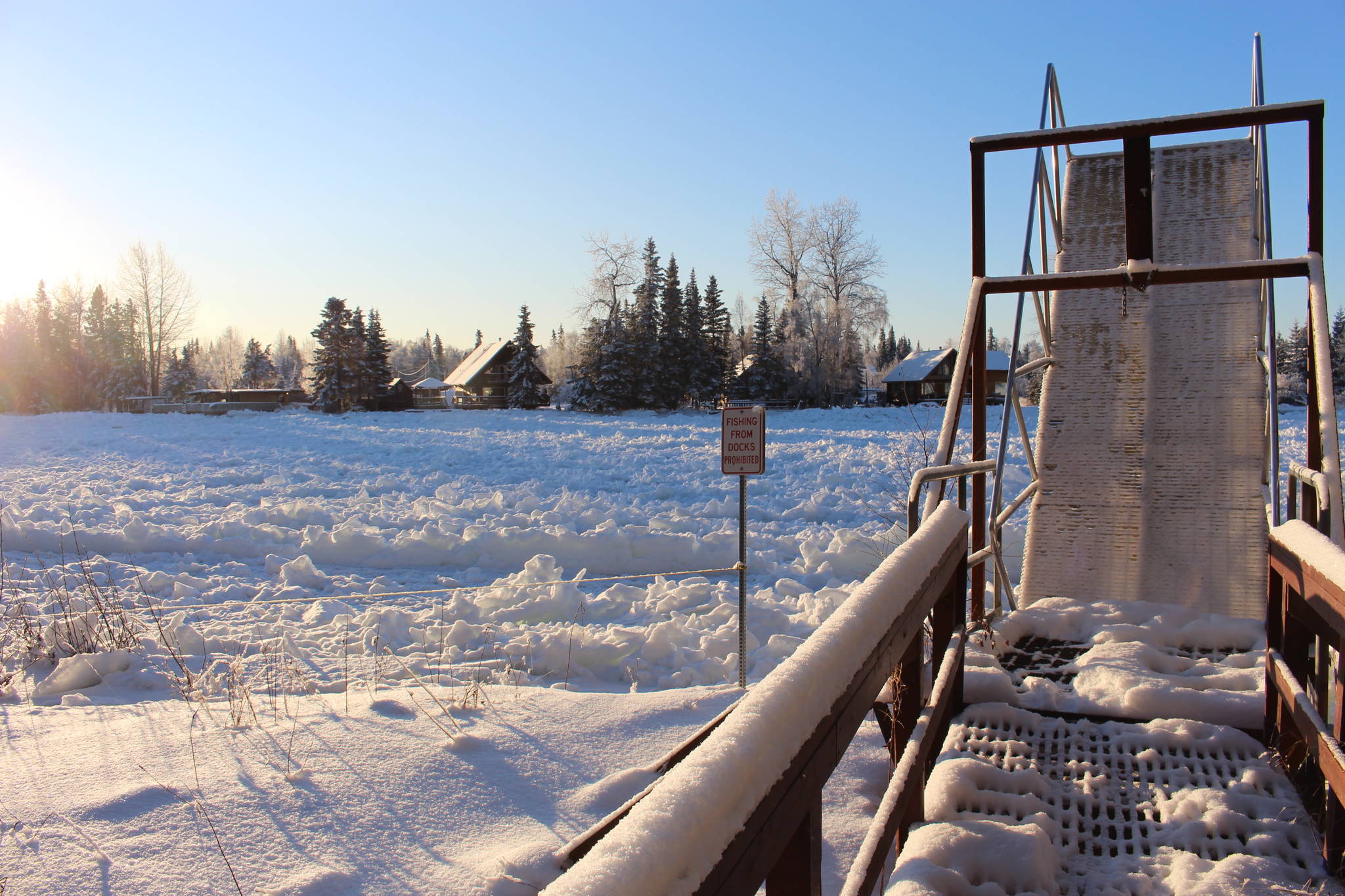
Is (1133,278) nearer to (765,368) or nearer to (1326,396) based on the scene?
(1326,396)

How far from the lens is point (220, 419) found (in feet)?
120

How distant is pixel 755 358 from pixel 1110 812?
54007 millimetres

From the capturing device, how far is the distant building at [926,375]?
61.8 meters

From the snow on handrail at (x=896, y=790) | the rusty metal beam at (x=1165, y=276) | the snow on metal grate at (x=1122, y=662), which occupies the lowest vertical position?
the snow on metal grate at (x=1122, y=662)

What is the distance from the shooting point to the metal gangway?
142 centimetres

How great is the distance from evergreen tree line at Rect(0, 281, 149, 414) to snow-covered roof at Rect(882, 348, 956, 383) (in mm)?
60702

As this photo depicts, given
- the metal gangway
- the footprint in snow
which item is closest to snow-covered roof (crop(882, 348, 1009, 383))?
the metal gangway

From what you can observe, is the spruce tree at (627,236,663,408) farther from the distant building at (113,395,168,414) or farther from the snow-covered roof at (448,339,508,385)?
the distant building at (113,395,168,414)

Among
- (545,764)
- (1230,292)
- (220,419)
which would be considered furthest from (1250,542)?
(220,419)

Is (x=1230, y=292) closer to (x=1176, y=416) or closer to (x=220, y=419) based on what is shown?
(x=1176, y=416)

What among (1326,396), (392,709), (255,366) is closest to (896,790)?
(1326,396)

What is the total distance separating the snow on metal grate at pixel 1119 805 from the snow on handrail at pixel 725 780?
0.93 metres

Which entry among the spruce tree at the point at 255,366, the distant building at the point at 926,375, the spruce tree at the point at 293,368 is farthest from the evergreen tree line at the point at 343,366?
the spruce tree at the point at 293,368

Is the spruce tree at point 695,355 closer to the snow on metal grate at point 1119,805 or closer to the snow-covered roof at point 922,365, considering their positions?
the snow-covered roof at point 922,365
